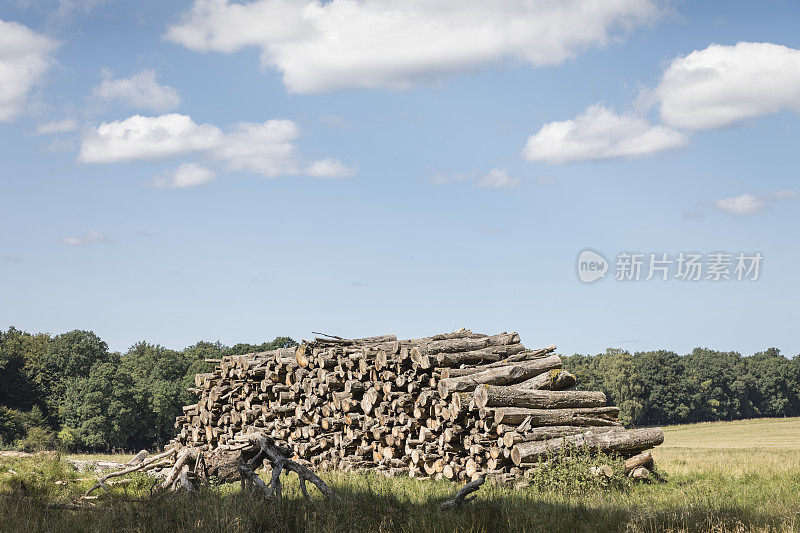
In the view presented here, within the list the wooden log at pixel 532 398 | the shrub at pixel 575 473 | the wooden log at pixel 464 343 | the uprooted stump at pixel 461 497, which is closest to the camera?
the uprooted stump at pixel 461 497

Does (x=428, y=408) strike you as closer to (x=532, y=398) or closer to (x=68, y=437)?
(x=532, y=398)

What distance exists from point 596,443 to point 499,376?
2470mm

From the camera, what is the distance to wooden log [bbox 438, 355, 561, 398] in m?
15.8

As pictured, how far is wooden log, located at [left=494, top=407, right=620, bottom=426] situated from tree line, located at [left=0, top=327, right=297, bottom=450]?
2922cm

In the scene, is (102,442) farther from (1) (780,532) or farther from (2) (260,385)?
(1) (780,532)

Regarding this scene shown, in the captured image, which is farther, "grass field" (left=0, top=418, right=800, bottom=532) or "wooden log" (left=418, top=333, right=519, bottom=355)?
"wooden log" (left=418, top=333, right=519, bottom=355)

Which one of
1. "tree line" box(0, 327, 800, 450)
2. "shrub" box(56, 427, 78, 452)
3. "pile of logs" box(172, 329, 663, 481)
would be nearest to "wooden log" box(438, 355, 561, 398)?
"pile of logs" box(172, 329, 663, 481)

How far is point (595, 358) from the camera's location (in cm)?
8069

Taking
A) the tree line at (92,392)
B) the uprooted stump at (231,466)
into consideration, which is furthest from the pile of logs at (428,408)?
the tree line at (92,392)

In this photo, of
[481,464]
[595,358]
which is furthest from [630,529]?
[595,358]

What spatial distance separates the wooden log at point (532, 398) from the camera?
1520 centimetres

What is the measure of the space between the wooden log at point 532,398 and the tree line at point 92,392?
29003 millimetres

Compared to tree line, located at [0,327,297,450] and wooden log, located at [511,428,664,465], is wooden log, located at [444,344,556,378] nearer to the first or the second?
wooden log, located at [511,428,664,465]

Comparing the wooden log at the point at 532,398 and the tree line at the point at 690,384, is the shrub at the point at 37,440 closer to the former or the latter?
the wooden log at the point at 532,398
